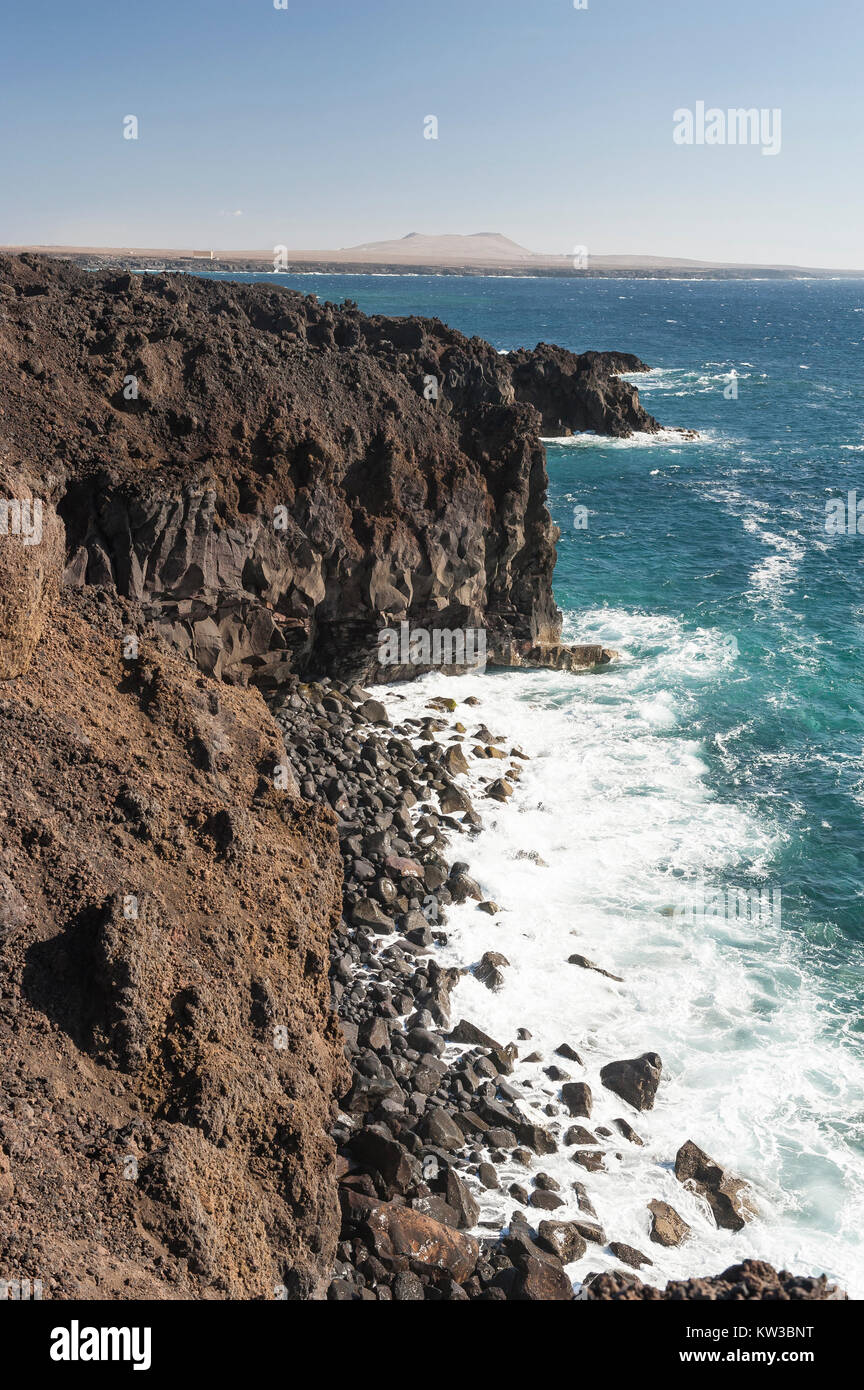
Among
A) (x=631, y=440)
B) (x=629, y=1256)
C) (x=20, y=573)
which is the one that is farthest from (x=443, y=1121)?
(x=631, y=440)

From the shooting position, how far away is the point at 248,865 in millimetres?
17094

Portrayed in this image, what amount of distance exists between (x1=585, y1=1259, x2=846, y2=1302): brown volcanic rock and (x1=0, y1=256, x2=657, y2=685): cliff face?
1959 cm

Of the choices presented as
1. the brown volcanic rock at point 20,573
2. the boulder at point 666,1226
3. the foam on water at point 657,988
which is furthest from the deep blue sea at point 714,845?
the brown volcanic rock at point 20,573

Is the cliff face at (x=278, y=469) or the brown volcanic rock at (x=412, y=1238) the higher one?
the cliff face at (x=278, y=469)

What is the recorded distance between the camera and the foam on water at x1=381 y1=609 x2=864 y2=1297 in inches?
738

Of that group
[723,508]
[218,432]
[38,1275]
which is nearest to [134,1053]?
[38,1275]

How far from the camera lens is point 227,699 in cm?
2108

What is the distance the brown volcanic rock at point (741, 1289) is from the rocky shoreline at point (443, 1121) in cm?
3

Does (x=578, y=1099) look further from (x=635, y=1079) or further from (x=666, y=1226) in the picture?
(x=666, y=1226)

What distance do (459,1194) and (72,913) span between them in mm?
8867

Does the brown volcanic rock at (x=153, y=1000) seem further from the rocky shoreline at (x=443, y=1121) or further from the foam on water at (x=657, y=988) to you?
the foam on water at (x=657, y=988)

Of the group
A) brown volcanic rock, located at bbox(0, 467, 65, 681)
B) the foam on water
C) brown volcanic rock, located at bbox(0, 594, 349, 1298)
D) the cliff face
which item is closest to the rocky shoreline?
the foam on water

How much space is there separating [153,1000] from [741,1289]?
8.34m

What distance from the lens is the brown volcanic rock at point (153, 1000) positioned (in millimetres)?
11773
